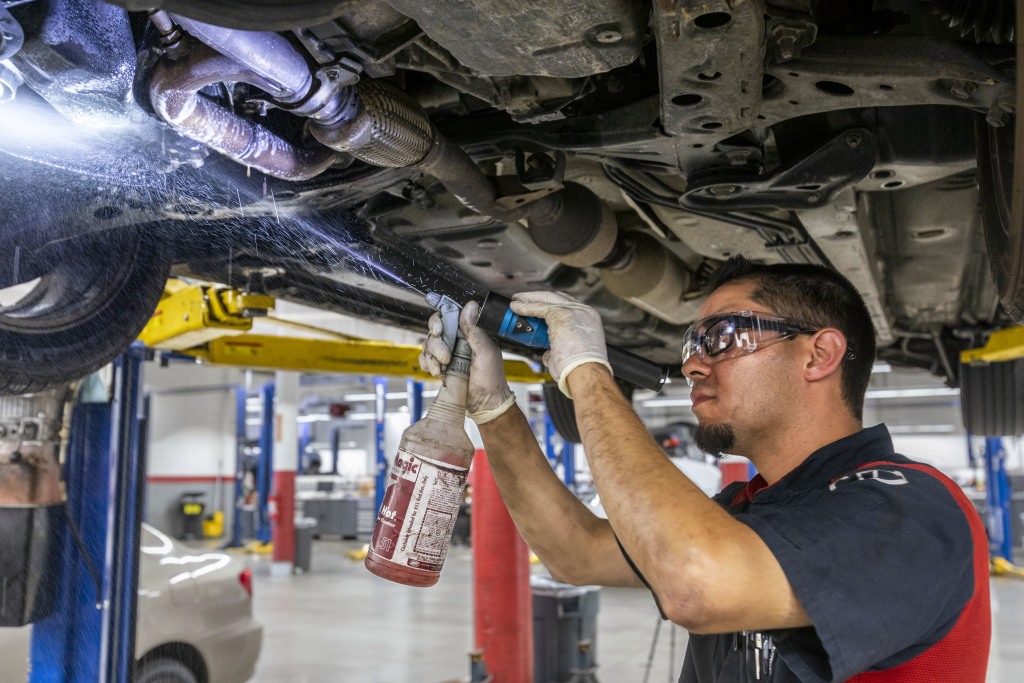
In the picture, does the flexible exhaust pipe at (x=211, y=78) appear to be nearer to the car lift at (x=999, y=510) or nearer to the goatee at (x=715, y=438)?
the goatee at (x=715, y=438)

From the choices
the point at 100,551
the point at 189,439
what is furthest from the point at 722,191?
the point at 189,439

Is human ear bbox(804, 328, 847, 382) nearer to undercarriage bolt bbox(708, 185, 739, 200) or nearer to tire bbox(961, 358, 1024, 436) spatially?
undercarriage bolt bbox(708, 185, 739, 200)

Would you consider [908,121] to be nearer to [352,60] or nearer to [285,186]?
[352,60]

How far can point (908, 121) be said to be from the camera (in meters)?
1.90

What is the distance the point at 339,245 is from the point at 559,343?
3.46ft

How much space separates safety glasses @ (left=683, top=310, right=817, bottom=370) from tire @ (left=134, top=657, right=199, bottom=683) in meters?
3.12

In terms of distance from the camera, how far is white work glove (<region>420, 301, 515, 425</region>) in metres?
1.67

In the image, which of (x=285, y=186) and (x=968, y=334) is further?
(x=968, y=334)

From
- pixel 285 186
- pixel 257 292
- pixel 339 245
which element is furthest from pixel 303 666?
pixel 285 186

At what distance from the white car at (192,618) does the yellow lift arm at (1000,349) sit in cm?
364

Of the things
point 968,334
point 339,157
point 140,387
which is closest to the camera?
point 339,157

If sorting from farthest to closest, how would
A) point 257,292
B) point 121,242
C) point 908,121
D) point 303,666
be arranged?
1. point 303,666
2. point 257,292
3. point 121,242
4. point 908,121

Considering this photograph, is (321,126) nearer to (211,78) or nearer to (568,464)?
(211,78)

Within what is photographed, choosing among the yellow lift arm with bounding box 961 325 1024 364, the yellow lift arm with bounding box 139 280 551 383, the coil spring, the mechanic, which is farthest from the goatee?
the yellow lift arm with bounding box 961 325 1024 364
